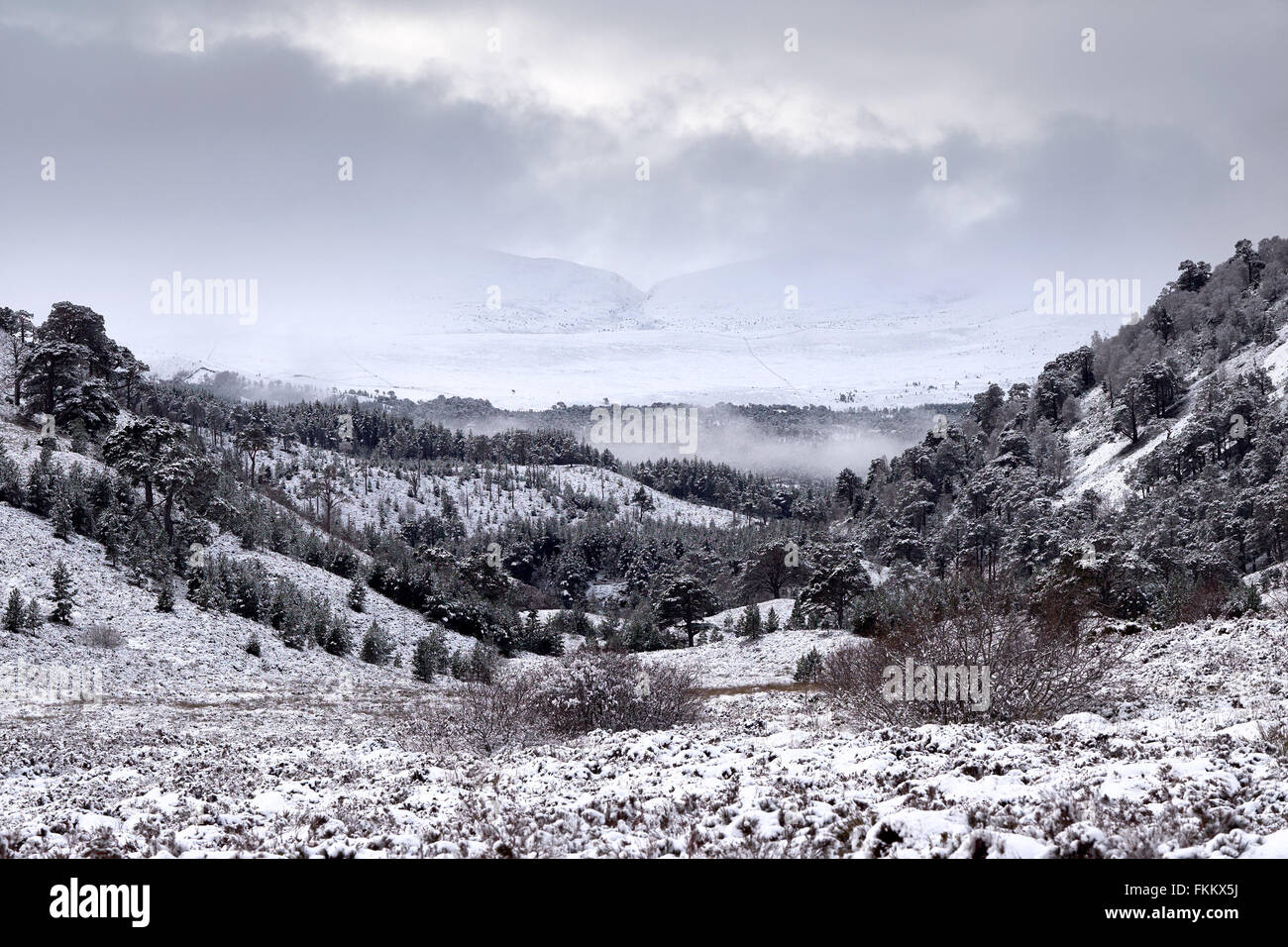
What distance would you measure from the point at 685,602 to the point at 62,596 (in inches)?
2223

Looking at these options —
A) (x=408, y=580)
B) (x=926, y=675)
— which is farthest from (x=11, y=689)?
(x=408, y=580)

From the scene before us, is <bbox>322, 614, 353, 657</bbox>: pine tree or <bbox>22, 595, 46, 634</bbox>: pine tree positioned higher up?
<bbox>22, 595, 46, 634</bbox>: pine tree

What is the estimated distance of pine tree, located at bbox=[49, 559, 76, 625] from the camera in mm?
40812

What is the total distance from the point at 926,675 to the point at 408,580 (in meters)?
67.8

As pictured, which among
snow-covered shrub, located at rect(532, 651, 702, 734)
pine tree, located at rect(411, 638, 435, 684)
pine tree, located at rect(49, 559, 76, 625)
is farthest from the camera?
pine tree, located at rect(411, 638, 435, 684)

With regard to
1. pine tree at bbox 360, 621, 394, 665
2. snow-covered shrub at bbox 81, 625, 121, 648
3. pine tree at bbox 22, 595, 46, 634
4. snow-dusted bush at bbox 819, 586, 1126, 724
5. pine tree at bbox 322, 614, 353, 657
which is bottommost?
pine tree at bbox 360, 621, 394, 665

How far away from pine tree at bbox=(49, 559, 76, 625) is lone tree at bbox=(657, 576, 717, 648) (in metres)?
54.3

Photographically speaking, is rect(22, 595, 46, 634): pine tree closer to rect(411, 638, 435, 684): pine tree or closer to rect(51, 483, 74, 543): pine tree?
rect(51, 483, 74, 543): pine tree

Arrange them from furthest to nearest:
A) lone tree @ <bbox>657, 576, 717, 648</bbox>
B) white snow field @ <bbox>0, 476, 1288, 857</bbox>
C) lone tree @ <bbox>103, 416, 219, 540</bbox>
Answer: lone tree @ <bbox>657, 576, 717, 648</bbox>
lone tree @ <bbox>103, 416, 219, 540</bbox>
white snow field @ <bbox>0, 476, 1288, 857</bbox>

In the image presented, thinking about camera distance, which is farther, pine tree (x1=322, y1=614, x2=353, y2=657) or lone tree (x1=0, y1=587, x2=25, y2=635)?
pine tree (x1=322, y1=614, x2=353, y2=657)

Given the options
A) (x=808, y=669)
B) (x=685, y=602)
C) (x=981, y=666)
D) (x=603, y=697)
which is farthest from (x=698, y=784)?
(x=685, y=602)

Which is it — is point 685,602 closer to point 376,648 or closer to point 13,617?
point 376,648

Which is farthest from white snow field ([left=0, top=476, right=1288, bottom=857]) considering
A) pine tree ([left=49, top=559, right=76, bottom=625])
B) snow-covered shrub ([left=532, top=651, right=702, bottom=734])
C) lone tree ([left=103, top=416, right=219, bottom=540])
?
lone tree ([left=103, top=416, right=219, bottom=540])
